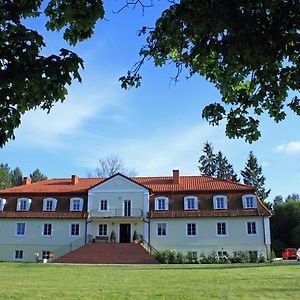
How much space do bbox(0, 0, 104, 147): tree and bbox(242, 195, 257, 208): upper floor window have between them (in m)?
36.9

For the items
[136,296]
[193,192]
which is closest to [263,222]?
[193,192]

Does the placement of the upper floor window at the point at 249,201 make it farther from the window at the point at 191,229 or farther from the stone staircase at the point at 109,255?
the stone staircase at the point at 109,255

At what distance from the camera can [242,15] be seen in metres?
6.00

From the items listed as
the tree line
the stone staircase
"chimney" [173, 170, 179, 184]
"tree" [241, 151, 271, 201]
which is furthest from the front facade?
the tree line

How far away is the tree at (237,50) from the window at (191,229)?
3436cm

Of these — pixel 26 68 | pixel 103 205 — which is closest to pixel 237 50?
pixel 26 68

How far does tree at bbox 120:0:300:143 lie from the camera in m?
5.99

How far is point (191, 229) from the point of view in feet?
135

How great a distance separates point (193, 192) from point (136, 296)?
30.9m

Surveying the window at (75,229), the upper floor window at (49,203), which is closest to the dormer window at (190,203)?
the window at (75,229)

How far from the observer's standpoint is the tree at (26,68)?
5.23 metres

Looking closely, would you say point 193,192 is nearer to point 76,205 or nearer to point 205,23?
point 76,205

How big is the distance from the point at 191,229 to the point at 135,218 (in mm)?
5206

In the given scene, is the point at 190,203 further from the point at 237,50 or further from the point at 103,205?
the point at 237,50
